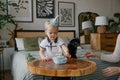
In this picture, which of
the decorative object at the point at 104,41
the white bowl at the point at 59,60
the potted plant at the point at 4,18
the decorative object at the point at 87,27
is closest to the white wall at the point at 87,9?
the decorative object at the point at 87,27

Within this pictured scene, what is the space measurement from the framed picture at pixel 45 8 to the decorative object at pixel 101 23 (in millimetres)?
1093

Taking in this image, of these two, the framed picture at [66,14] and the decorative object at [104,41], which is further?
the framed picture at [66,14]

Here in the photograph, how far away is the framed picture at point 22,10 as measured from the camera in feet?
15.1

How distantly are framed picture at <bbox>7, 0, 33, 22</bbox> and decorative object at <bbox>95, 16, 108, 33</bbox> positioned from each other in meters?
1.58

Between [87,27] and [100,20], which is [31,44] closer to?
[87,27]

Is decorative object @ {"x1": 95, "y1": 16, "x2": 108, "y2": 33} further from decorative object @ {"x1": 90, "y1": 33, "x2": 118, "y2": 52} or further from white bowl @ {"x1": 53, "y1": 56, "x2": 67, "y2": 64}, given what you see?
white bowl @ {"x1": 53, "y1": 56, "x2": 67, "y2": 64}

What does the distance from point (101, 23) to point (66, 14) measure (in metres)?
0.87

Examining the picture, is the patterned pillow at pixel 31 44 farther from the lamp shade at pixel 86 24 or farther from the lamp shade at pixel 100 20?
the lamp shade at pixel 100 20

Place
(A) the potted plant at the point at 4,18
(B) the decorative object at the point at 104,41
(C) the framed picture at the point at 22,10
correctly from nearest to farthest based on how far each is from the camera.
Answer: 1. (A) the potted plant at the point at 4,18
2. (C) the framed picture at the point at 22,10
3. (B) the decorative object at the point at 104,41

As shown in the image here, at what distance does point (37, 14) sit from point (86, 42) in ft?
4.58

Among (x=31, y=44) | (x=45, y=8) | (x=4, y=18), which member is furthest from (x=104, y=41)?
(x=4, y=18)

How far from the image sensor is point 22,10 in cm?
471

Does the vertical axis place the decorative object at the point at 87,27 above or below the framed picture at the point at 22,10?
below

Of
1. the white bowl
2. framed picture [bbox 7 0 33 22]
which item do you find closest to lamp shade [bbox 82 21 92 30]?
framed picture [bbox 7 0 33 22]
